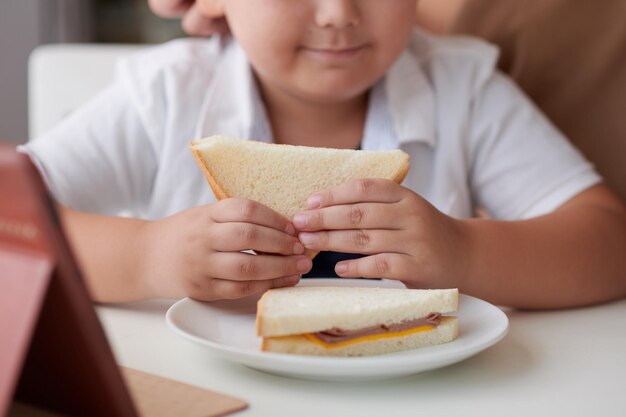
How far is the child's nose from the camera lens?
3.41 feet

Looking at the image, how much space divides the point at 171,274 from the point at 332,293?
0.65 ft

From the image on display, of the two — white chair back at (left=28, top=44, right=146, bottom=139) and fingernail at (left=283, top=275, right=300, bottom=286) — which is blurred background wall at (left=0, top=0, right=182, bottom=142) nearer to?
white chair back at (left=28, top=44, right=146, bottom=139)

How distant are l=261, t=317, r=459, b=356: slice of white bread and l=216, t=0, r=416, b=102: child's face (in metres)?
Result: 0.49

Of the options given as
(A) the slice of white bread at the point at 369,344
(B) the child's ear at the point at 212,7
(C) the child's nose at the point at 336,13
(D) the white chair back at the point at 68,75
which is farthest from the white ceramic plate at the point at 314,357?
(D) the white chair back at the point at 68,75

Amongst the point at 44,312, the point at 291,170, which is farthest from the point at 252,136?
the point at 44,312

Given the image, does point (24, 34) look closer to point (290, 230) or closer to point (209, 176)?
point (209, 176)

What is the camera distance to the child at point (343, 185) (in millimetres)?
806

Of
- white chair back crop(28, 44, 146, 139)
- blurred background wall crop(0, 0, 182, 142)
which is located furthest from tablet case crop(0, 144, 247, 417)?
blurred background wall crop(0, 0, 182, 142)

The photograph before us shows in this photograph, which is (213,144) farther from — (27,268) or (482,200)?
(482,200)

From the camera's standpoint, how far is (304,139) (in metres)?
1.30

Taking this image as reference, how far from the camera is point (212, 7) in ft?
4.23

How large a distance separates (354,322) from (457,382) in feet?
0.31

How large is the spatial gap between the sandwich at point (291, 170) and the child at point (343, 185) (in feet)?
0.15

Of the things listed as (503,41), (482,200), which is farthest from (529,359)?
(503,41)
